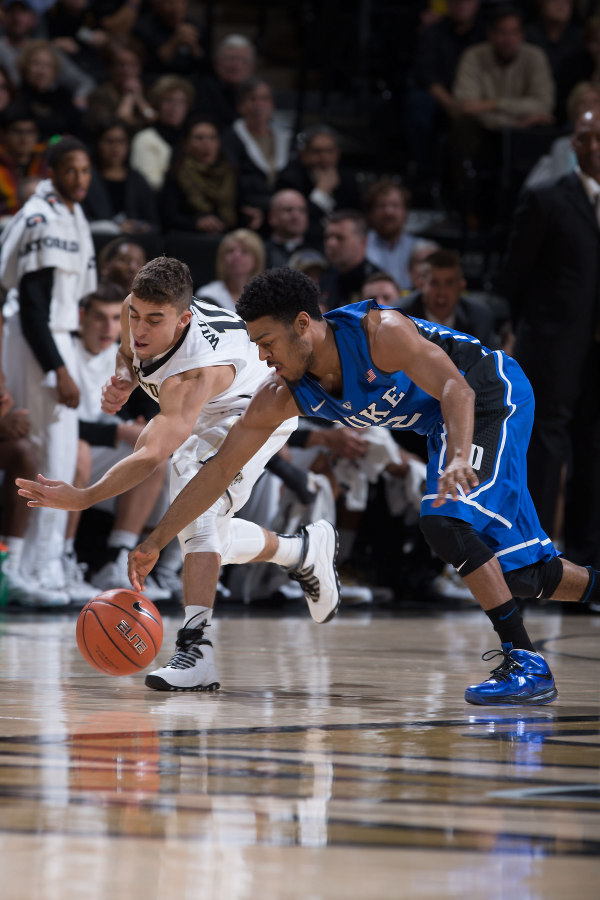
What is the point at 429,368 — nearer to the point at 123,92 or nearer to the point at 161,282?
the point at 161,282

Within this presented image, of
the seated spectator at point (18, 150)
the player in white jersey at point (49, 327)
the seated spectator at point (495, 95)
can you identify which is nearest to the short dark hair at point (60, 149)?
the player in white jersey at point (49, 327)

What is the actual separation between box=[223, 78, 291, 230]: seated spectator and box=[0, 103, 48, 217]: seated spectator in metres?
1.39

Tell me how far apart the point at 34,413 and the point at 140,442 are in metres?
2.84

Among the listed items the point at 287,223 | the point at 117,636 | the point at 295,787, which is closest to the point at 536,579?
the point at 117,636

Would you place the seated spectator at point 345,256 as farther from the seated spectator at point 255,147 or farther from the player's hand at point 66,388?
the player's hand at point 66,388

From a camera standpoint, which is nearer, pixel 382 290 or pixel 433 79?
pixel 382 290

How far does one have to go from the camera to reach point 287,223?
8570mm

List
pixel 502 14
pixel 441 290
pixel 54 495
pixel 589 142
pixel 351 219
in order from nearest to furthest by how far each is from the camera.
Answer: pixel 54 495
pixel 589 142
pixel 441 290
pixel 351 219
pixel 502 14

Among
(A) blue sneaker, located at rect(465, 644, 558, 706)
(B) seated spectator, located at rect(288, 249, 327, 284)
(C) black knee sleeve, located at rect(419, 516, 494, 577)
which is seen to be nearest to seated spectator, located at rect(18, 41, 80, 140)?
(B) seated spectator, located at rect(288, 249, 327, 284)

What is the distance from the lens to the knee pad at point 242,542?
4.67m

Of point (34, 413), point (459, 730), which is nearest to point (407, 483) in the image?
point (34, 413)

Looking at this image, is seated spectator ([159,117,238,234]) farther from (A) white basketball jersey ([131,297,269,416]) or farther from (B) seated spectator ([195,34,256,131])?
(A) white basketball jersey ([131,297,269,416])

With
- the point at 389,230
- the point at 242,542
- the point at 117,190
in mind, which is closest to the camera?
the point at 242,542

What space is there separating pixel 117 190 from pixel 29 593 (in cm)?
322
